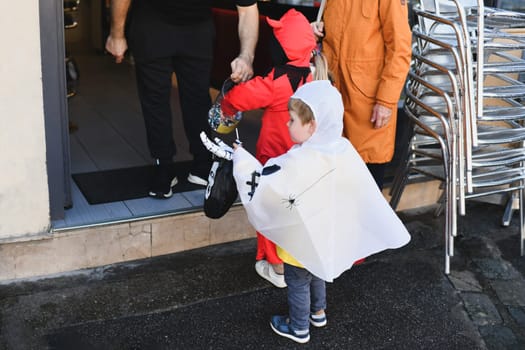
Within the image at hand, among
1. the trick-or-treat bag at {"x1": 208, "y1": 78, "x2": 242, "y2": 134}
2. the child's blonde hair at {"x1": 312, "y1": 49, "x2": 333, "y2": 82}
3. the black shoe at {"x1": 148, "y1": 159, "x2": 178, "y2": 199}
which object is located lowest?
the black shoe at {"x1": 148, "y1": 159, "x2": 178, "y2": 199}

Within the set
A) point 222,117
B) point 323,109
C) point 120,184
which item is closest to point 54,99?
point 222,117

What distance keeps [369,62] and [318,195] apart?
3.17ft

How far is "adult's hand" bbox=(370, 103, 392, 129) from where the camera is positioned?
3.50 m

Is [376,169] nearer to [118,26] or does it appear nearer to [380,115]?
[380,115]

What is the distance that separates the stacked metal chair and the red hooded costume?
0.88 metres

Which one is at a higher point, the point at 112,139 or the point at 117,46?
the point at 117,46

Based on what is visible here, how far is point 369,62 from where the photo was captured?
11.5ft

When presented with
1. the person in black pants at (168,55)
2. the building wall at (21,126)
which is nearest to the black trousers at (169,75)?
the person in black pants at (168,55)

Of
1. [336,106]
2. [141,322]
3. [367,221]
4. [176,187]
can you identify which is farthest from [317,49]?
[141,322]

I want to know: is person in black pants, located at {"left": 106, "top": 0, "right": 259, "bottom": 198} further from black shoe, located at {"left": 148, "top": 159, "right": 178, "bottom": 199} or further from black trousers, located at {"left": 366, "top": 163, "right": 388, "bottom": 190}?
black trousers, located at {"left": 366, "top": 163, "right": 388, "bottom": 190}

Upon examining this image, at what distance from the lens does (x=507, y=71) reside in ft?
12.4

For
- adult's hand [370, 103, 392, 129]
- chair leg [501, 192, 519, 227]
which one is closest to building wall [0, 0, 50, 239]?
adult's hand [370, 103, 392, 129]

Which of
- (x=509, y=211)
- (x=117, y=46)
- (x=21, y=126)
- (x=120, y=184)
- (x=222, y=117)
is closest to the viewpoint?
(x=21, y=126)

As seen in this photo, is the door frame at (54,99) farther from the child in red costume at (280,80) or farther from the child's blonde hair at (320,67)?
the child's blonde hair at (320,67)
